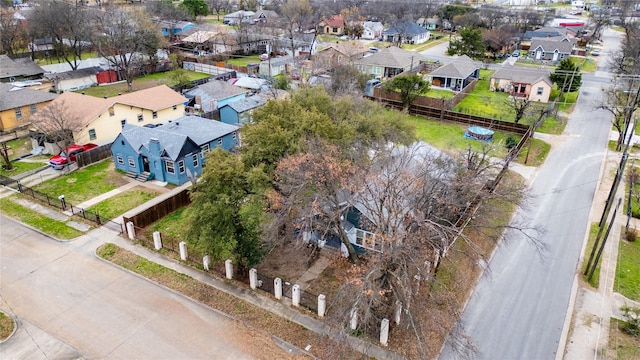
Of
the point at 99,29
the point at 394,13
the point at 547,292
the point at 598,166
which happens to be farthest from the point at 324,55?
the point at 394,13

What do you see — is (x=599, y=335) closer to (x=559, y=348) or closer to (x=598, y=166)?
(x=559, y=348)

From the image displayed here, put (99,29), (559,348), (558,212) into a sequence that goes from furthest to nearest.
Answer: (99,29), (558,212), (559,348)

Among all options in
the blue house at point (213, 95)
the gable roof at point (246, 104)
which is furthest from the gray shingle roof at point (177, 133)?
the blue house at point (213, 95)

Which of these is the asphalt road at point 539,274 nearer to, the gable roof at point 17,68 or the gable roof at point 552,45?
the gable roof at point 552,45

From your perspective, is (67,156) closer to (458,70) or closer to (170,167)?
(170,167)

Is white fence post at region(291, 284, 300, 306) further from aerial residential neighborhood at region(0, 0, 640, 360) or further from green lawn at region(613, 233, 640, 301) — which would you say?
green lawn at region(613, 233, 640, 301)
